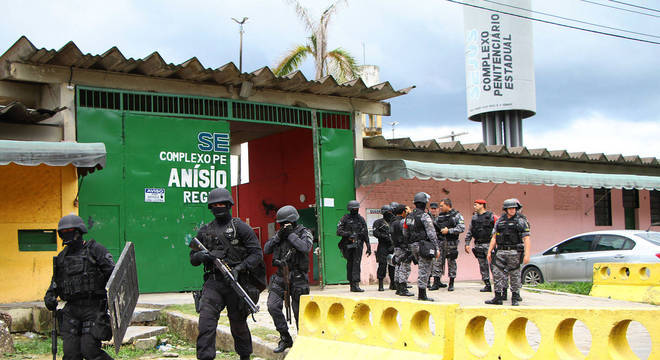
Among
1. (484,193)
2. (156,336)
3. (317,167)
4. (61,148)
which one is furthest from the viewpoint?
(484,193)

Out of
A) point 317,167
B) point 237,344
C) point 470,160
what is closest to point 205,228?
point 237,344

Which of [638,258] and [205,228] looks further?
[638,258]

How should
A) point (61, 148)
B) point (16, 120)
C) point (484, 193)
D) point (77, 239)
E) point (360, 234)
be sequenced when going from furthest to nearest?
point (484, 193)
point (360, 234)
point (16, 120)
point (61, 148)
point (77, 239)

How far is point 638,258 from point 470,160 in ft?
18.6

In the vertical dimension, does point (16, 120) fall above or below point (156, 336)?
above

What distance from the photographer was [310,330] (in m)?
6.94

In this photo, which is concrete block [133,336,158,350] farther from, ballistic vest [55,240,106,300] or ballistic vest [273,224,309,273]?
ballistic vest [55,240,106,300]

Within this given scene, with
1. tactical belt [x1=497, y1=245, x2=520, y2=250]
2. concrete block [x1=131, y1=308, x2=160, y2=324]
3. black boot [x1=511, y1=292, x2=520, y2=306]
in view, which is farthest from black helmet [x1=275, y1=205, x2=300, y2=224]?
black boot [x1=511, y1=292, x2=520, y2=306]

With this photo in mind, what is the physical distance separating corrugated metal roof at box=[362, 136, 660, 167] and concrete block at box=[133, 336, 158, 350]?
27.2 ft

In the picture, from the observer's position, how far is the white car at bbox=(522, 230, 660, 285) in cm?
1341

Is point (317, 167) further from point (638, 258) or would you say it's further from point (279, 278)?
point (279, 278)

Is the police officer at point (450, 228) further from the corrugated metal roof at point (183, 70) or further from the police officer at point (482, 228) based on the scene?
the corrugated metal roof at point (183, 70)

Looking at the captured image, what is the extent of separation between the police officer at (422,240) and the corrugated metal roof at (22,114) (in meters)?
5.98

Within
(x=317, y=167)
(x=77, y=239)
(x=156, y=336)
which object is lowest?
(x=156, y=336)
